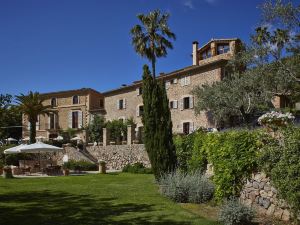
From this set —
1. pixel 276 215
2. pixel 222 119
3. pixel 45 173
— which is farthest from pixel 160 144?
pixel 222 119

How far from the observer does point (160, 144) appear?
14594mm

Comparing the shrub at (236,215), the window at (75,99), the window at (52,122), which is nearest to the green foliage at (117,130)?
the window at (75,99)

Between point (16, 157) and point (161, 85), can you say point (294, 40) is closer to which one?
point (161, 85)

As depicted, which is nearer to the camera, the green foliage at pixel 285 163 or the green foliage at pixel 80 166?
the green foliage at pixel 285 163

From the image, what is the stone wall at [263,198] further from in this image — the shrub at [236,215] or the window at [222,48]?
the window at [222,48]

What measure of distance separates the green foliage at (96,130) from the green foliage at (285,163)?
3292 centimetres

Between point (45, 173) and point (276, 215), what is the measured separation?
62.7 ft

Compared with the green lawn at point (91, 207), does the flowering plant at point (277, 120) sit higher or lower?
higher

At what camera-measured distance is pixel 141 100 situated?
40.2m

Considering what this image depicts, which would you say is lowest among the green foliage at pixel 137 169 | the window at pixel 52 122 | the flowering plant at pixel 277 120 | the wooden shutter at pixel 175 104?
the green foliage at pixel 137 169

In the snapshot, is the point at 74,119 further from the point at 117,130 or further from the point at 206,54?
the point at 206,54

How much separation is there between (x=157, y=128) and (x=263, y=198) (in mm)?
6121

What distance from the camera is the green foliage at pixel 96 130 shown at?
41.2m

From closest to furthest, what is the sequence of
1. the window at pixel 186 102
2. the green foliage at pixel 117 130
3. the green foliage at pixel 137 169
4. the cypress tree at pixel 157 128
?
the cypress tree at pixel 157 128 < the green foliage at pixel 137 169 < the window at pixel 186 102 < the green foliage at pixel 117 130
